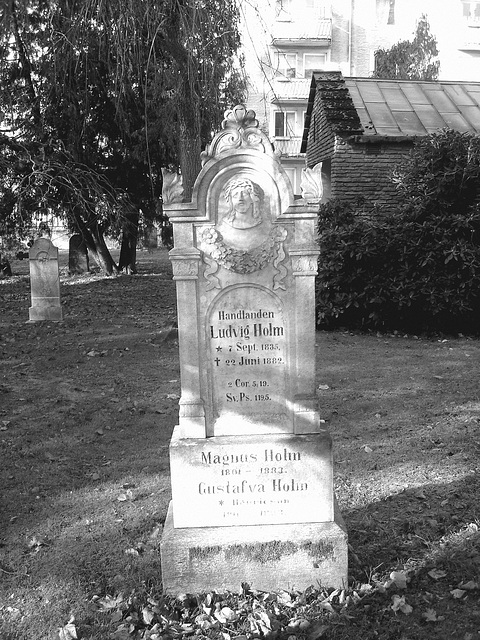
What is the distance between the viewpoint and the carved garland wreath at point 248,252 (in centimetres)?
355

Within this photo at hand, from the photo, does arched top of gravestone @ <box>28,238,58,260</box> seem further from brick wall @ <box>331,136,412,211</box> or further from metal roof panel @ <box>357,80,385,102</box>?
metal roof panel @ <box>357,80,385,102</box>

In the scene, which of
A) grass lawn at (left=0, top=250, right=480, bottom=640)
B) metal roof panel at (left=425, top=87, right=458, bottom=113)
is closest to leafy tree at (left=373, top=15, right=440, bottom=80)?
metal roof panel at (left=425, top=87, right=458, bottom=113)

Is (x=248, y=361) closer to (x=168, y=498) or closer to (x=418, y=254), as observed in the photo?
(x=168, y=498)

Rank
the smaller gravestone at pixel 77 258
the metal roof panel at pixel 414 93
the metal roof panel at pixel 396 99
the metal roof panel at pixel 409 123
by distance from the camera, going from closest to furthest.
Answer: the metal roof panel at pixel 409 123, the metal roof panel at pixel 396 99, the metal roof panel at pixel 414 93, the smaller gravestone at pixel 77 258

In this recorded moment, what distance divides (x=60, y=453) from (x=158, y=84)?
5.45 m

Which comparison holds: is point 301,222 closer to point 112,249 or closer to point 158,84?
point 158,84

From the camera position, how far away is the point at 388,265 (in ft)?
35.7

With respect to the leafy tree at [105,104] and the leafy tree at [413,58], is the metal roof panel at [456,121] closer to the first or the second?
the leafy tree at [105,104]

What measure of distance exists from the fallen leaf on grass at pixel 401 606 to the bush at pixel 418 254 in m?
7.71

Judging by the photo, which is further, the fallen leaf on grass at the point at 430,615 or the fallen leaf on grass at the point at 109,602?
the fallen leaf on grass at the point at 109,602

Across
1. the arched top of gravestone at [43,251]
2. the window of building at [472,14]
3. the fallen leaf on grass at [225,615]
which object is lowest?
the fallen leaf on grass at [225,615]

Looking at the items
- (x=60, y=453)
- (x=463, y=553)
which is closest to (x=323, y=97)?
(x=60, y=453)

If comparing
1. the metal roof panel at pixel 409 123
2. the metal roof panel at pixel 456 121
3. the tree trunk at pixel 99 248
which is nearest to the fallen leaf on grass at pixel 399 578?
the metal roof panel at pixel 409 123

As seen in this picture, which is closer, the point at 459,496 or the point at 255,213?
the point at 255,213
